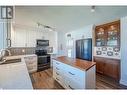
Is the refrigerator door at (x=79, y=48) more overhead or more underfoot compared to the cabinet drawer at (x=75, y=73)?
more overhead

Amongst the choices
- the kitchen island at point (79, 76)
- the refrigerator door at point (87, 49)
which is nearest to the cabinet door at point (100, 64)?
the refrigerator door at point (87, 49)

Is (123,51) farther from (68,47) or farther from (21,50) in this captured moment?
(21,50)

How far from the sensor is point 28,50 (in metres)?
5.16

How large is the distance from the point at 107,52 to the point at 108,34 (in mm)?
690

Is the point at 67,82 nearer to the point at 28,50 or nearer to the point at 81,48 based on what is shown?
the point at 81,48

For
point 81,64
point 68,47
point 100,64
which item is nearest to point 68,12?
point 81,64

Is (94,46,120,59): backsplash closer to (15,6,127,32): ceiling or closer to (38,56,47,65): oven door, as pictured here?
(15,6,127,32): ceiling

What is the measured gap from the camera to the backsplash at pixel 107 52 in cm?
359

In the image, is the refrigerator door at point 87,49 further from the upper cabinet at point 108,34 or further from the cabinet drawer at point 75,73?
the cabinet drawer at point 75,73

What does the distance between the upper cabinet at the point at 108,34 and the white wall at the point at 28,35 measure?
8.48 feet

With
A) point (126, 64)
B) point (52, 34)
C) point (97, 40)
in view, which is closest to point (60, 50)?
point (52, 34)

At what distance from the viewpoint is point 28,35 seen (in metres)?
4.86

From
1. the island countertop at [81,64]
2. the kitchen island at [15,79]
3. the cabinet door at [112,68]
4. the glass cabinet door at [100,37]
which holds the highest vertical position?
the glass cabinet door at [100,37]

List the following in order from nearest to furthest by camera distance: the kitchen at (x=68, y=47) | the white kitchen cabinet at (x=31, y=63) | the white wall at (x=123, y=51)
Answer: the kitchen at (x=68, y=47)
the white wall at (x=123, y=51)
the white kitchen cabinet at (x=31, y=63)
